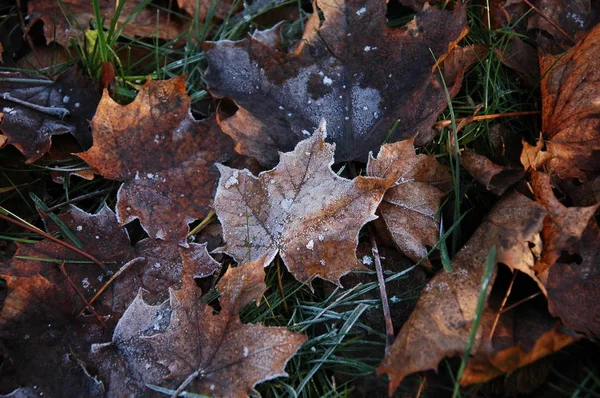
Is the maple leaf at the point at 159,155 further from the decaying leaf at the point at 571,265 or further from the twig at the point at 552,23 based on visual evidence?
the twig at the point at 552,23

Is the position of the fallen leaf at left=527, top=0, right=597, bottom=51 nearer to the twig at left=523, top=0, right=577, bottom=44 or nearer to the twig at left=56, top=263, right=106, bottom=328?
the twig at left=523, top=0, right=577, bottom=44

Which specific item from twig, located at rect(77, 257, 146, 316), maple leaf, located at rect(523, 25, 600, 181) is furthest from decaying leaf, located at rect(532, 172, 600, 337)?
twig, located at rect(77, 257, 146, 316)

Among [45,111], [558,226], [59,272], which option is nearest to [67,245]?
[59,272]

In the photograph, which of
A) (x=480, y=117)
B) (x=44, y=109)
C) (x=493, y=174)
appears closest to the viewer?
(x=493, y=174)

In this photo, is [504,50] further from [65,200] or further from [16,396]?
[16,396]

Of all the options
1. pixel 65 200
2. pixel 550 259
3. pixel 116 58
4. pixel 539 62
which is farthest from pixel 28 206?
pixel 539 62

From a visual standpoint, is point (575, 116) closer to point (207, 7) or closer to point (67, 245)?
point (207, 7)

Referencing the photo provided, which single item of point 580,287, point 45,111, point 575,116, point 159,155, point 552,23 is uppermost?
point 552,23

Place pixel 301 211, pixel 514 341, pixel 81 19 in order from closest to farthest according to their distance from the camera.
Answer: pixel 514 341 → pixel 301 211 → pixel 81 19
